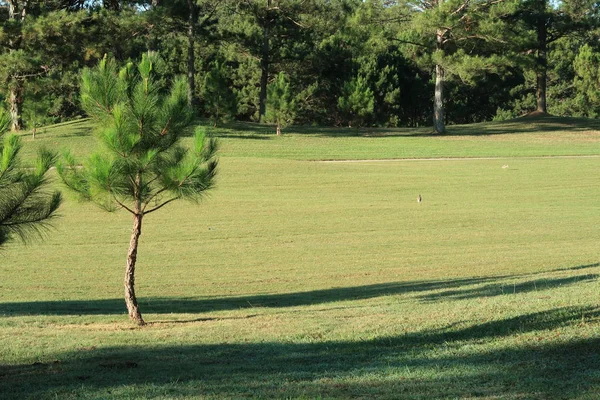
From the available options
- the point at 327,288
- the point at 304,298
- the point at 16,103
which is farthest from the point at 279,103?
the point at 304,298

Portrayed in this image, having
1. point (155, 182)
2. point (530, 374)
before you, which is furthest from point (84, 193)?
point (530, 374)

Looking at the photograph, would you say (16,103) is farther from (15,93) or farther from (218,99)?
(218,99)

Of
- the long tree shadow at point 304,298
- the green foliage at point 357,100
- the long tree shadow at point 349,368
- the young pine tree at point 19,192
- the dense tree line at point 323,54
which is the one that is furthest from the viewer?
the green foliage at point 357,100

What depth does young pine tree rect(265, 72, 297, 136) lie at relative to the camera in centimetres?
4794

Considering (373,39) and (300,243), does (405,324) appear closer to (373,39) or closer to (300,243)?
(300,243)

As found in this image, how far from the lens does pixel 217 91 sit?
161 feet

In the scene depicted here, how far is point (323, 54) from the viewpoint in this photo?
219ft

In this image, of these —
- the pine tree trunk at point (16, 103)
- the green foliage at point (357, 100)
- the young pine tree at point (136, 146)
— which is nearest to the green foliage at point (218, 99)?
the pine tree trunk at point (16, 103)

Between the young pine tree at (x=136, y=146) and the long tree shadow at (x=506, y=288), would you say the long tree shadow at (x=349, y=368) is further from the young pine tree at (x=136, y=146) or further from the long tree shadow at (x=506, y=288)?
the young pine tree at (x=136, y=146)

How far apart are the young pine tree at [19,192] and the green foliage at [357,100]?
5056cm

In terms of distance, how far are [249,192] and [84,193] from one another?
18.5 meters

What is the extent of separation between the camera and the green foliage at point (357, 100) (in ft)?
196

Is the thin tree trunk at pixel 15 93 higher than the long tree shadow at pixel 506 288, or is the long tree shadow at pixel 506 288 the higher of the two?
the thin tree trunk at pixel 15 93

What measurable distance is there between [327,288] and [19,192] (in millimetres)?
8303
